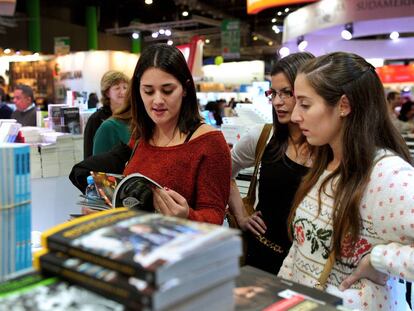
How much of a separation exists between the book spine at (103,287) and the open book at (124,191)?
0.56 m

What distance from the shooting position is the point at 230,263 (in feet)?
2.56

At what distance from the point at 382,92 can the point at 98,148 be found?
2167mm

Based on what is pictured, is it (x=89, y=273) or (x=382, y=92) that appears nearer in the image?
(x=89, y=273)

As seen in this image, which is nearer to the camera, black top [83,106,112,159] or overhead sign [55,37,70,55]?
black top [83,106,112,159]

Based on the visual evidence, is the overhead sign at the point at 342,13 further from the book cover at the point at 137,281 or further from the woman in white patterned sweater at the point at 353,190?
the book cover at the point at 137,281

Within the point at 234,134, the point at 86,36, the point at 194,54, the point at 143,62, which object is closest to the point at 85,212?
the point at 143,62

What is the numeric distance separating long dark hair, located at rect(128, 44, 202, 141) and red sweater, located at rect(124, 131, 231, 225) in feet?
0.35

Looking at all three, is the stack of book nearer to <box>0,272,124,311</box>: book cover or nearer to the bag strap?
<box>0,272,124,311</box>: book cover

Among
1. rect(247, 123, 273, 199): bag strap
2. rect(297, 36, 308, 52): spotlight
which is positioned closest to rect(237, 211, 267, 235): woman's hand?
rect(247, 123, 273, 199): bag strap

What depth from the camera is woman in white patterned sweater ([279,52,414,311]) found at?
1.35m

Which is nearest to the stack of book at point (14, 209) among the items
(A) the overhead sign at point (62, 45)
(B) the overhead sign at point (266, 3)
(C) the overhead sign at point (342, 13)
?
(B) the overhead sign at point (266, 3)

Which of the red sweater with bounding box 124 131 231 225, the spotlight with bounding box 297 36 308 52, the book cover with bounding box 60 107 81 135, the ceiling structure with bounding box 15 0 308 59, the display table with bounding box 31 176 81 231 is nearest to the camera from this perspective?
the red sweater with bounding box 124 131 231 225

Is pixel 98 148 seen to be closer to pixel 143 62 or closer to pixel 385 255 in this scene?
pixel 143 62

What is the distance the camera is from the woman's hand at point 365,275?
1359 millimetres
